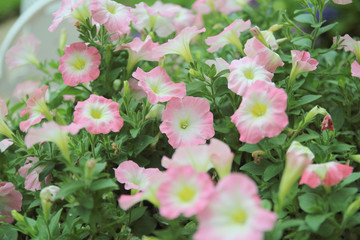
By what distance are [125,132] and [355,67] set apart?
0.45 meters

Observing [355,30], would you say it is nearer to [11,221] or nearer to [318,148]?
[318,148]

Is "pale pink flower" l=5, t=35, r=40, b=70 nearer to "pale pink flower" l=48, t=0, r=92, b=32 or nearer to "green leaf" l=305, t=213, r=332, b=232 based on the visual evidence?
"pale pink flower" l=48, t=0, r=92, b=32

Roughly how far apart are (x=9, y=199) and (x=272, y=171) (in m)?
0.47

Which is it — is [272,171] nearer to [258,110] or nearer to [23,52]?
[258,110]

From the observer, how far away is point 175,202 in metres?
0.53

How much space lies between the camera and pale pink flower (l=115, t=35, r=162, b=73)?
0.87 metres

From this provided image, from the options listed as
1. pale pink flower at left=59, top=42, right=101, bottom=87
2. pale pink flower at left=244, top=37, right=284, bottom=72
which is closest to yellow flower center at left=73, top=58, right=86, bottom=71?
pale pink flower at left=59, top=42, right=101, bottom=87

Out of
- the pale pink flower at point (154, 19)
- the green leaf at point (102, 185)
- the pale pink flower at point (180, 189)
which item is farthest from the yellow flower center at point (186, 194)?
the pale pink flower at point (154, 19)

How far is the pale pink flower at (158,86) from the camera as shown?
2.52 feet

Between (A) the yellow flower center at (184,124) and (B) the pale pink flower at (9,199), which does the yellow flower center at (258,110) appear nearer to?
(A) the yellow flower center at (184,124)

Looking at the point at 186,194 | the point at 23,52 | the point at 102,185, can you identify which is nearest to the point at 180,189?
the point at 186,194

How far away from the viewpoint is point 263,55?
767 millimetres

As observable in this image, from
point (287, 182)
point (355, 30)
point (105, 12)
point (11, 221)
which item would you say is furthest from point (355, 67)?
point (355, 30)

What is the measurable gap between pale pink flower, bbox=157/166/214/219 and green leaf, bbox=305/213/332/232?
0.55 ft
